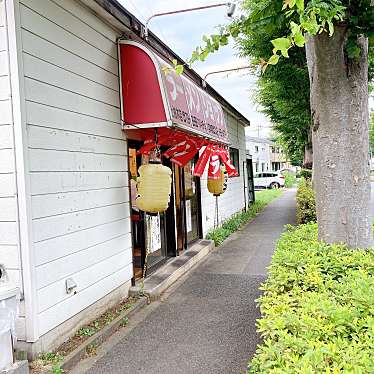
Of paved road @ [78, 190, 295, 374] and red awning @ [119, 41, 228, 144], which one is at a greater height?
red awning @ [119, 41, 228, 144]

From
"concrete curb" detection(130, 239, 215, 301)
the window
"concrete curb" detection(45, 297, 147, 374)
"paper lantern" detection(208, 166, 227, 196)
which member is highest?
the window

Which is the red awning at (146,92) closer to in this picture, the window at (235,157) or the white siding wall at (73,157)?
the white siding wall at (73,157)

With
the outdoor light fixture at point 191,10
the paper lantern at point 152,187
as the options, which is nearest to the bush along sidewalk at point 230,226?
the paper lantern at point 152,187

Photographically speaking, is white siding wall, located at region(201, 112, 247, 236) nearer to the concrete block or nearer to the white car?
the concrete block

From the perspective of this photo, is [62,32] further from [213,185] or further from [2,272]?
[213,185]

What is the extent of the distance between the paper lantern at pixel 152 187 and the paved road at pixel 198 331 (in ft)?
4.61

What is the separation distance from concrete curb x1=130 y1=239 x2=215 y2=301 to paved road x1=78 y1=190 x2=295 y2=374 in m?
0.18

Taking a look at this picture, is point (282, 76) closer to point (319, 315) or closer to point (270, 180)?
point (319, 315)

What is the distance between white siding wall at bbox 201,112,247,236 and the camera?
10117 millimetres

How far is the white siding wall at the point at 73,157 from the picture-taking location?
380cm

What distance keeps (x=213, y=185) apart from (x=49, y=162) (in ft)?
19.1

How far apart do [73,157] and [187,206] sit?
4.57m

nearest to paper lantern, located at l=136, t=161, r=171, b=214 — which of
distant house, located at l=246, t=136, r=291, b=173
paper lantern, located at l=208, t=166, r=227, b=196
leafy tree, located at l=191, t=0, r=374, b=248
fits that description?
leafy tree, located at l=191, t=0, r=374, b=248

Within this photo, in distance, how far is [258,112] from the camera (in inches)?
685
